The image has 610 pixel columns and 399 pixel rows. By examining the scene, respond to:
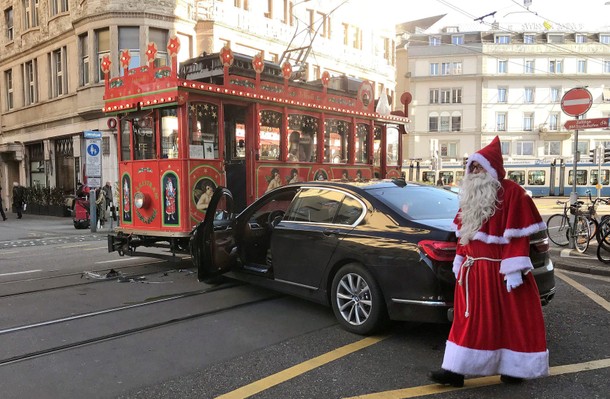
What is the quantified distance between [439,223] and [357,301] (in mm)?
1055

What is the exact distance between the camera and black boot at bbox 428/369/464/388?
349 centimetres

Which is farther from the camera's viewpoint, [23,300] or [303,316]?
[23,300]

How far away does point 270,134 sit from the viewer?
863 cm

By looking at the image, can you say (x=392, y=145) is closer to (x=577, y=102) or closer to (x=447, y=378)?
(x=577, y=102)

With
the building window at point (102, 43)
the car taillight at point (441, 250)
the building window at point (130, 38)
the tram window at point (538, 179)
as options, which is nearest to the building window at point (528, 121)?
the tram window at point (538, 179)

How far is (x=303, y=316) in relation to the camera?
5355mm

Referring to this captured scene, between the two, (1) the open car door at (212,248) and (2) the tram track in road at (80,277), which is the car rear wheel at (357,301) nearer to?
(1) the open car door at (212,248)

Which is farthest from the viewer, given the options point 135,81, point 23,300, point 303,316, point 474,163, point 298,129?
point 298,129

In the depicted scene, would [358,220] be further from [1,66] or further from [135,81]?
[1,66]

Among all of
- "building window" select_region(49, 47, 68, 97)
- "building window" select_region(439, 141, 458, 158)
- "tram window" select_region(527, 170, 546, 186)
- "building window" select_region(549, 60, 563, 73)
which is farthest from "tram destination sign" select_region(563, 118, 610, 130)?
"building window" select_region(549, 60, 563, 73)

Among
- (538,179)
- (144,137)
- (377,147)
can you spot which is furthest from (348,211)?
(538,179)

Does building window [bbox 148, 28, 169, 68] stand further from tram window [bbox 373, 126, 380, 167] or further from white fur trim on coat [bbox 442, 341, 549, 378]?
white fur trim on coat [bbox 442, 341, 549, 378]

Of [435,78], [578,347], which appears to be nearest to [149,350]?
[578,347]

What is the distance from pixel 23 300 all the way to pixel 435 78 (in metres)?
52.8
